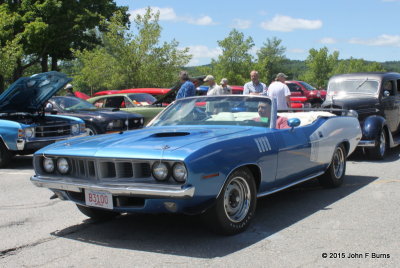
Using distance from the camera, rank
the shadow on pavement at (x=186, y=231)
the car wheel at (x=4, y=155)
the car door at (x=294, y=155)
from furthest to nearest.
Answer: the car wheel at (x=4, y=155) → the car door at (x=294, y=155) → the shadow on pavement at (x=186, y=231)

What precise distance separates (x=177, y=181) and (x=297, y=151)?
77.5 inches

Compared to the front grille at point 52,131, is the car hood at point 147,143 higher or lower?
higher

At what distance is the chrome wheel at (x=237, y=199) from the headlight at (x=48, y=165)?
1.74m

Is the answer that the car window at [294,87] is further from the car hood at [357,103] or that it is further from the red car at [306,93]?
the car hood at [357,103]

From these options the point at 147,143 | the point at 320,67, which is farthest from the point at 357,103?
the point at 320,67

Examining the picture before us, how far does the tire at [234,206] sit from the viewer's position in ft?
13.9

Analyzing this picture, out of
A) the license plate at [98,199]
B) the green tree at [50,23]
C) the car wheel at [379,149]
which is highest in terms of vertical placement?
the green tree at [50,23]

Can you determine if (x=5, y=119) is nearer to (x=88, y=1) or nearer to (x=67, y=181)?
(x=67, y=181)

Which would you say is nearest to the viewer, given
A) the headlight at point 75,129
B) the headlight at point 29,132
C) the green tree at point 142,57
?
the headlight at point 29,132

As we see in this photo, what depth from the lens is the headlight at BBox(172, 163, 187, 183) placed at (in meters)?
3.94

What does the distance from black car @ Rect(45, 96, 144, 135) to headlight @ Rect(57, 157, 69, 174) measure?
5895mm

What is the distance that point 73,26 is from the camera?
1308 inches

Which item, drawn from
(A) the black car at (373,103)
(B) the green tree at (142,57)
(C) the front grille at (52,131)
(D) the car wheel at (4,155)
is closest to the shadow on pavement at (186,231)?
(A) the black car at (373,103)

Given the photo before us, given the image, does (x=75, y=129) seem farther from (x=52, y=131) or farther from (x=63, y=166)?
(x=63, y=166)
